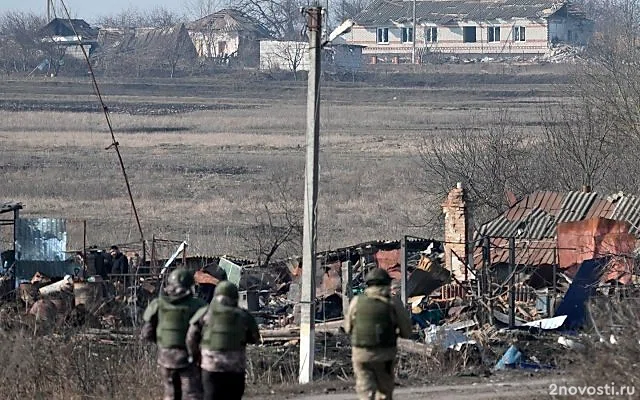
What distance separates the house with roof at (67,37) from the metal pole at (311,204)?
278 feet

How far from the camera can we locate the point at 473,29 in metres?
120

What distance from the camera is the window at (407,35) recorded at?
395 feet

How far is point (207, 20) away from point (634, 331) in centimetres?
11090

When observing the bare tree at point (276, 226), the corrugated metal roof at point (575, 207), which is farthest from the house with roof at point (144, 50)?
the corrugated metal roof at point (575, 207)

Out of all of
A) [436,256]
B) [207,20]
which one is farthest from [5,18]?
[436,256]

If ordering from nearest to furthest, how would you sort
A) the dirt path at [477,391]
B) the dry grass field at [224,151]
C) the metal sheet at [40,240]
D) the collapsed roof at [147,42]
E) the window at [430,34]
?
the dirt path at [477,391] < the metal sheet at [40,240] < the dry grass field at [224,151] < the collapsed roof at [147,42] < the window at [430,34]

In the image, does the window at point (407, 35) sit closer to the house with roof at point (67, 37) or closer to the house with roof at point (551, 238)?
the house with roof at point (67, 37)

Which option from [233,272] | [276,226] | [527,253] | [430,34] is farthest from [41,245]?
[430,34]

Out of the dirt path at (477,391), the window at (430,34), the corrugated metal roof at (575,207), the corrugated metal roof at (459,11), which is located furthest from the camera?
the window at (430,34)

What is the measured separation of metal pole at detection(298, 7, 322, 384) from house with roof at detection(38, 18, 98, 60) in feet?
278

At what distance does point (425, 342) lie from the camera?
18328 millimetres

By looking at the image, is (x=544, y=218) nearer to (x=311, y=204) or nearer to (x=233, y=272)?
(x=233, y=272)

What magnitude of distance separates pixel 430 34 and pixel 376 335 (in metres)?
112

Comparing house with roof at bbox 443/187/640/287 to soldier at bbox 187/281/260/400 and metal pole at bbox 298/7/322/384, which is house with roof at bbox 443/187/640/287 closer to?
metal pole at bbox 298/7/322/384
